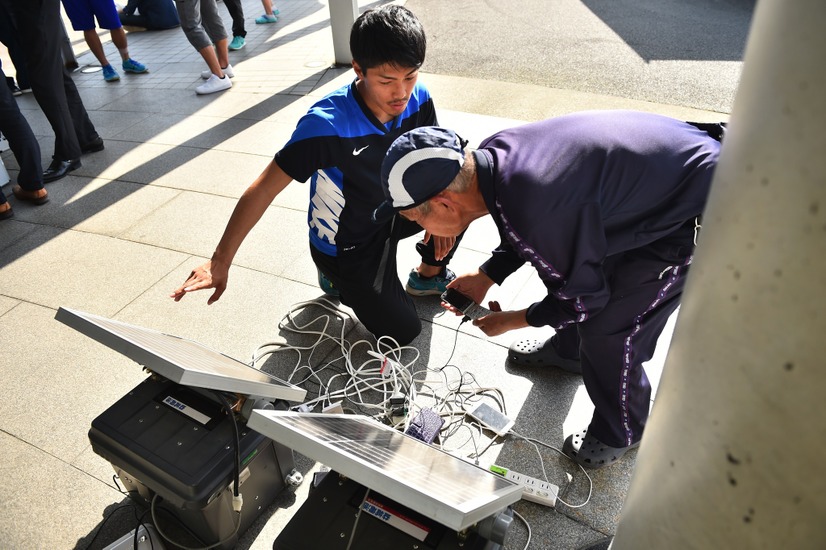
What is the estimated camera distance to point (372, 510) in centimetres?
176

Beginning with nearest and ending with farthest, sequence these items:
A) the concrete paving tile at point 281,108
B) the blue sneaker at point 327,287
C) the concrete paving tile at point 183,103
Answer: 1. the blue sneaker at point 327,287
2. the concrete paving tile at point 281,108
3. the concrete paving tile at point 183,103

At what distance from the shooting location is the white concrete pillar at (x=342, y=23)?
637 centimetres

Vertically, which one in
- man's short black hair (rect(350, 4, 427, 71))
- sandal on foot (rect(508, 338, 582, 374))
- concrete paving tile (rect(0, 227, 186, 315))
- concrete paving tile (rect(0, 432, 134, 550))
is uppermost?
man's short black hair (rect(350, 4, 427, 71))

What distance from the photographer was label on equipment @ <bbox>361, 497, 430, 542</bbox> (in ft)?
5.54

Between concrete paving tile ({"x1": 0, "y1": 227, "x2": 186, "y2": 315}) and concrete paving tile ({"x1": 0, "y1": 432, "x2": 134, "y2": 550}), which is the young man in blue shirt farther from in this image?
concrete paving tile ({"x1": 0, "y1": 227, "x2": 186, "y2": 315})

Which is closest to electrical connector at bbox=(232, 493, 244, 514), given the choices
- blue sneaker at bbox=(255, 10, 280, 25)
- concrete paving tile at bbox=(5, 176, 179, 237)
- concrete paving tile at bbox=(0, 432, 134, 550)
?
concrete paving tile at bbox=(0, 432, 134, 550)

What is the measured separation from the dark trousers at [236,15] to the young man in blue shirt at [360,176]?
19.1 ft

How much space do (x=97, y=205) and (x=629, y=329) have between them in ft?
13.9

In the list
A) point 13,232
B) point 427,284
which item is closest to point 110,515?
point 427,284

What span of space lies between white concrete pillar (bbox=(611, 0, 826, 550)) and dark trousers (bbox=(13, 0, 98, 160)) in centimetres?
514

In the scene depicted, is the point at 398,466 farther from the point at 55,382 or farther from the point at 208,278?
the point at 55,382

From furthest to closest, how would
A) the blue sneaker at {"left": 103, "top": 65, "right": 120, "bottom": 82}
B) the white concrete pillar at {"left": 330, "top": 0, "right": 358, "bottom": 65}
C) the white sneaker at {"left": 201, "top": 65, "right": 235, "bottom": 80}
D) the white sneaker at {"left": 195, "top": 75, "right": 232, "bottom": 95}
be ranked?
1. the blue sneaker at {"left": 103, "top": 65, "right": 120, "bottom": 82}
2. the white sneaker at {"left": 201, "top": 65, "right": 235, "bottom": 80}
3. the white sneaker at {"left": 195, "top": 75, "right": 232, "bottom": 95}
4. the white concrete pillar at {"left": 330, "top": 0, "right": 358, "bottom": 65}

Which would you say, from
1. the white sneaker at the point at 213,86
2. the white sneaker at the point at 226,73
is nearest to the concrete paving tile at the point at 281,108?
the white sneaker at the point at 213,86

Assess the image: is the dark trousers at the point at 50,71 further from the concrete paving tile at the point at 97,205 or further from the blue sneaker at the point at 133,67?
the blue sneaker at the point at 133,67
